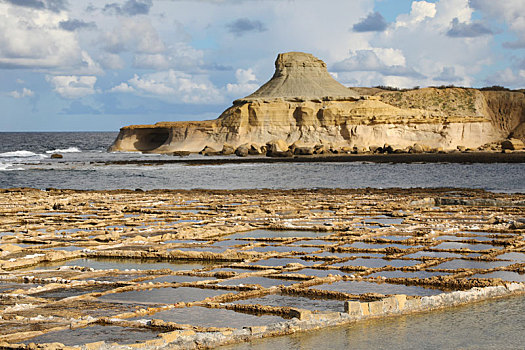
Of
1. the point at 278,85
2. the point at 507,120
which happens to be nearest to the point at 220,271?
the point at 278,85

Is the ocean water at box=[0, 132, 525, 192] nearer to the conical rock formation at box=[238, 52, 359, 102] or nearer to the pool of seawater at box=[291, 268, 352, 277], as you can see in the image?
the pool of seawater at box=[291, 268, 352, 277]

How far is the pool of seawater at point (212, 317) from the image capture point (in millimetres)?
10094

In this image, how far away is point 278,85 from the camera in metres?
112

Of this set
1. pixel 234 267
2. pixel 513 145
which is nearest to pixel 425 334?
pixel 234 267

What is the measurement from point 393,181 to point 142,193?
17374 millimetres

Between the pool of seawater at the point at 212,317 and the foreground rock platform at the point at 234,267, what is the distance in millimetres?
31

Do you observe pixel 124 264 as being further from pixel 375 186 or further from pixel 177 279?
pixel 375 186

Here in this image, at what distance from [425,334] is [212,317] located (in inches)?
122

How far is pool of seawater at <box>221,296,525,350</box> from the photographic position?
912 centimetres

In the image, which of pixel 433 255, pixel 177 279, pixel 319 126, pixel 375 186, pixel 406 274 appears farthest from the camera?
pixel 319 126

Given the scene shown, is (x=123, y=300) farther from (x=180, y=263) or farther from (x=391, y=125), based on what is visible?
(x=391, y=125)

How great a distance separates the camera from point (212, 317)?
1045cm

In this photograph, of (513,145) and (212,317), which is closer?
(212,317)

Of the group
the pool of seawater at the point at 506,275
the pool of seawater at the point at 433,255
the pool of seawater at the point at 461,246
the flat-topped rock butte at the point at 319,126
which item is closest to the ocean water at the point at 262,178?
the pool of seawater at the point at 461,246
